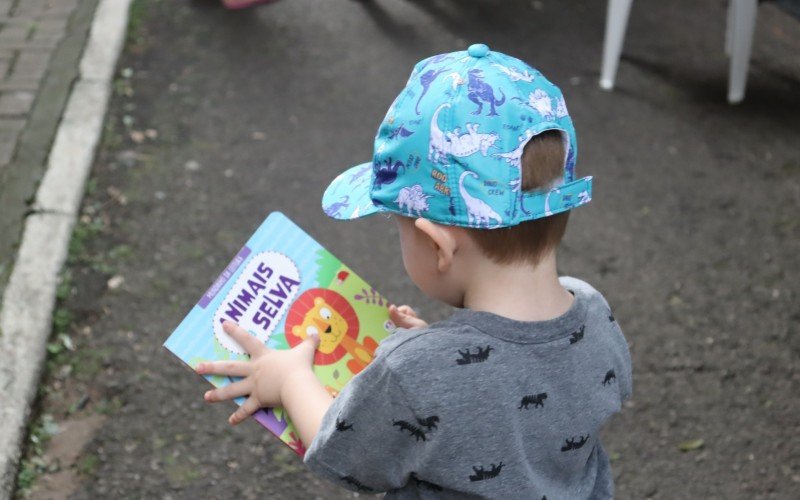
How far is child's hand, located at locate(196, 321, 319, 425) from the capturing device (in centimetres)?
180

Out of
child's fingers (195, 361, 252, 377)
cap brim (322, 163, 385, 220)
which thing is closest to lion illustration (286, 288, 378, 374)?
child's fingers (195, 361, 252, 377)

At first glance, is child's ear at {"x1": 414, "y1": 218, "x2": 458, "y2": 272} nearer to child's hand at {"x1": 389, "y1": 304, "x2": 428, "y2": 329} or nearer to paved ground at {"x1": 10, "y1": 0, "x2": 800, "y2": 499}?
child's hand at {"x1": 389, "y1": 304, "x2": 428, "y2": 329}

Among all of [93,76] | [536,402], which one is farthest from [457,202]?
[93,76]

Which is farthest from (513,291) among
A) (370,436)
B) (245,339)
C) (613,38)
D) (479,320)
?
(613,38)

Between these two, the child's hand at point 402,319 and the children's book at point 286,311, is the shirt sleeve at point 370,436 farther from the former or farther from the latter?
the child's hand at point 402,319

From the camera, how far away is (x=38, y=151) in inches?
156

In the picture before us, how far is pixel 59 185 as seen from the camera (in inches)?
149

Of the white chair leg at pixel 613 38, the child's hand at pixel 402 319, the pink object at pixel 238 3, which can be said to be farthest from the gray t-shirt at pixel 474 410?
the pink object at pixel 238 3

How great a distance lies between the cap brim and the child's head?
7 cm

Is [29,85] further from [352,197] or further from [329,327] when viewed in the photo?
[352,197]

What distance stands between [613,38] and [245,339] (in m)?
3.42

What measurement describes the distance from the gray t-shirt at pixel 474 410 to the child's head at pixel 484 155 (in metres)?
0.15

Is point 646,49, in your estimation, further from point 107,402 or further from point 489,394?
point 489,394

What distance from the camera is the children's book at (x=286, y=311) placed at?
1.84 meters
